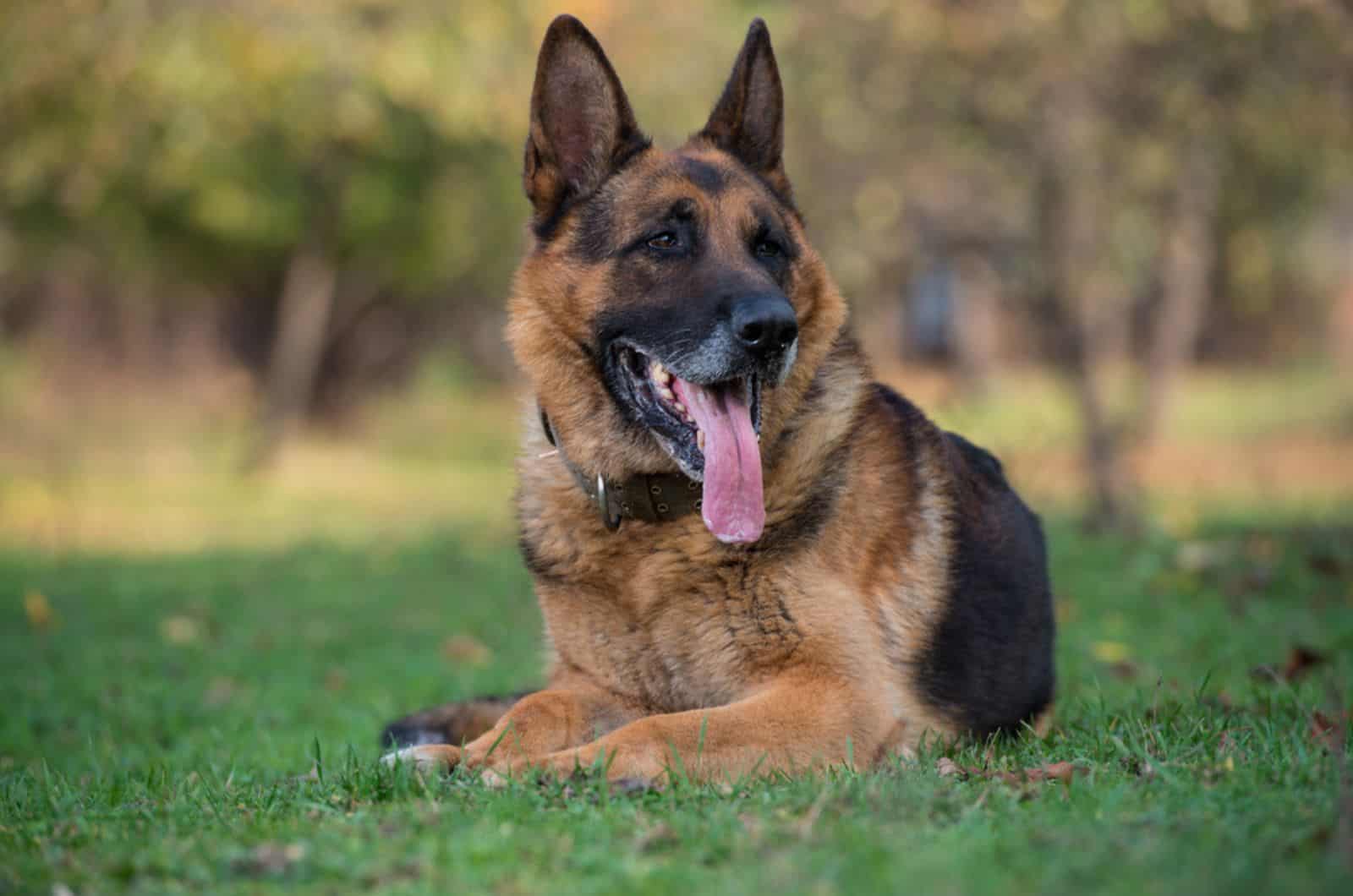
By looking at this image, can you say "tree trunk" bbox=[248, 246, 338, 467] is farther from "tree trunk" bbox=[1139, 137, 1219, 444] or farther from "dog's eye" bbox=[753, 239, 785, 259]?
"dog's eye" bbox=[753, 239, 785, 259]

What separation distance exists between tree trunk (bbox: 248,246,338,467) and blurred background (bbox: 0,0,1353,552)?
0.07 m

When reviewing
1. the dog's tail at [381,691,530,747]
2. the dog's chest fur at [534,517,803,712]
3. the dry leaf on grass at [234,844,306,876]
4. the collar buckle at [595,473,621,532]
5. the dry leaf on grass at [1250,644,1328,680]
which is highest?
the collar buckle at [595,473,621,532]

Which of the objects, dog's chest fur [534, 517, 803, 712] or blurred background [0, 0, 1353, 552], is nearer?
dog's chest fur [534, 517, 803, 712]

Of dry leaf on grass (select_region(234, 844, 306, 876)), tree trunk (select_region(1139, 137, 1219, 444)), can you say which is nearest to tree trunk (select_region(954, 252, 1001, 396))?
tree trunk (select_region(1139, 137, 1219, 444))

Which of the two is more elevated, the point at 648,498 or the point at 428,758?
the point at 648,498

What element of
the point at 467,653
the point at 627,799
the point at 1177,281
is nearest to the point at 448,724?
the point at 627,799

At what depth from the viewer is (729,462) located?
169 inches

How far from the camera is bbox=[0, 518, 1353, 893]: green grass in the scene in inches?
111

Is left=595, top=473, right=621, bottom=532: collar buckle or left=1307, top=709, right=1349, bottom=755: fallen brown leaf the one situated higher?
left=595, top=473, right=621, bottom=532: collar buckle

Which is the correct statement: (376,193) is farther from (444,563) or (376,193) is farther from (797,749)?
(797,749)

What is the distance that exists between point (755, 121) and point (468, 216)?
16161 mm

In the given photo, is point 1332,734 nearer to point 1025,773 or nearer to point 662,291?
point 1025,773

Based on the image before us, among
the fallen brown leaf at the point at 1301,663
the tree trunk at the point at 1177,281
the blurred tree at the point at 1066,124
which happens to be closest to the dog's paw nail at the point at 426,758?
the fallen brown leaf at the point at 1301,663

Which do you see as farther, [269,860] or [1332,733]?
[1332,733]
